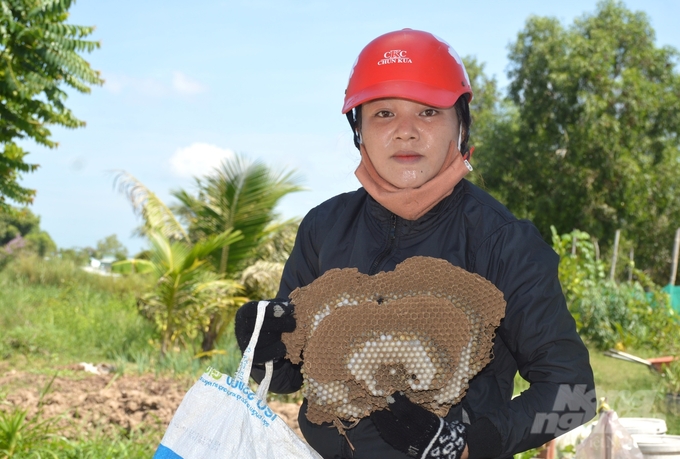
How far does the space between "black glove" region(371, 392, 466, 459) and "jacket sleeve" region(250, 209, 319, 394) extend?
0.48 meters

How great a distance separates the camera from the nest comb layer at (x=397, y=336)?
61.4 inches

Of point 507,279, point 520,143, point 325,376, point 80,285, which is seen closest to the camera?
point 325,376

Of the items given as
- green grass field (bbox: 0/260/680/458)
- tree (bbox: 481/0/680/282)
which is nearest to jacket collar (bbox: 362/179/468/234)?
green grass field (bbox: 0/260/680/458)

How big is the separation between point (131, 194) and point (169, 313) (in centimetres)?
296

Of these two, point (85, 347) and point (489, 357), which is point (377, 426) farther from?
point (85, 347)

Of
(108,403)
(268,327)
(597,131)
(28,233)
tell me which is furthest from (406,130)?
(28,233)

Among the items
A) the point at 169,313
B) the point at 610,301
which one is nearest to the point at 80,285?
the point at 169,313

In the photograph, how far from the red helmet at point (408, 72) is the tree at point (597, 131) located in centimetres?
2303

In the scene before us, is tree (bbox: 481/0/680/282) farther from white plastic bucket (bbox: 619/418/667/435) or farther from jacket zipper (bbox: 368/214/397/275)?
jacket zipper (bbox: 368/214/397/275)

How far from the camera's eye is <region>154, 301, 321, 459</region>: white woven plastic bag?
1.79 metres

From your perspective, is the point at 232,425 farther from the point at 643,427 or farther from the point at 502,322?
the point at 643,427

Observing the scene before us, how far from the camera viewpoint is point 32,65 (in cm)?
916

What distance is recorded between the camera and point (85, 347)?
11852 mm

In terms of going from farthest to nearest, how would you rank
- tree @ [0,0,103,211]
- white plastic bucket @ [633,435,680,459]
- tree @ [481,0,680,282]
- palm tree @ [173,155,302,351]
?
tree @ [481,0,680,282]
palm tree @ [173,155,302,351]
tree @ [0,0,103,211]
white plastic bucket @ [633,435,680,459]
